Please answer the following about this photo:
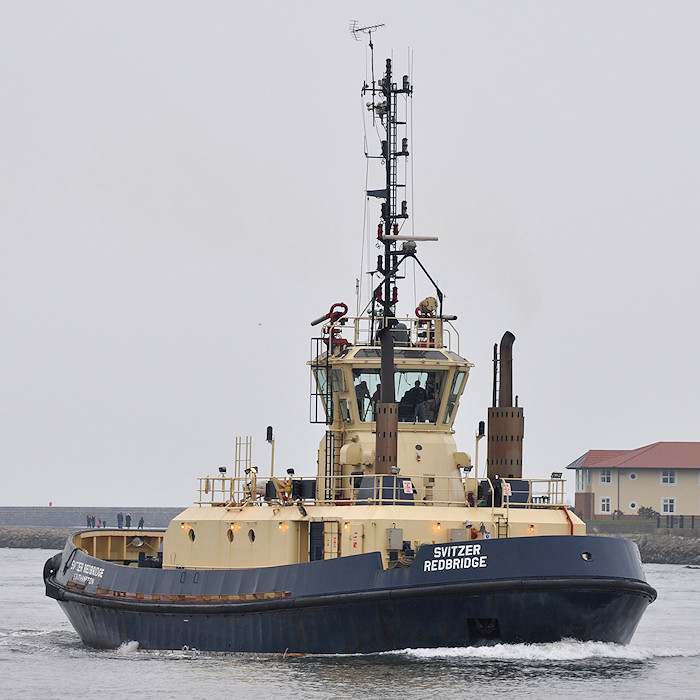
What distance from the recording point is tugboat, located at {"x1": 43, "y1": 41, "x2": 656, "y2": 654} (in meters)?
20.9

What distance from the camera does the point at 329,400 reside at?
25172 millimetres

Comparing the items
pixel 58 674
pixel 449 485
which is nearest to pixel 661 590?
pixel 449 485

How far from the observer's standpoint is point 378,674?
20406 mm

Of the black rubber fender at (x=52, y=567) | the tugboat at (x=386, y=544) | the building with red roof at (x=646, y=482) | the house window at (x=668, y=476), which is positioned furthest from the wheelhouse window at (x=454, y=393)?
the house window at (x=668, y=476)

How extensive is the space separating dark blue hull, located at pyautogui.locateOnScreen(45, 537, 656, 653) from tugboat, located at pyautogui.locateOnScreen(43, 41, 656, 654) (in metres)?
0.02

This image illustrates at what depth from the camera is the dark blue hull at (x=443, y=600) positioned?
20734mm

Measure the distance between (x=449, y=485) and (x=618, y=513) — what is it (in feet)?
205

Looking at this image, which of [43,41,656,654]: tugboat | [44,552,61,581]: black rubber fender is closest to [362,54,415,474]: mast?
[43,41,656,654]: tugboat

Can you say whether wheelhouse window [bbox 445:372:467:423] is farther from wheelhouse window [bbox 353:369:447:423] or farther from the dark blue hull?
the dark blue hull

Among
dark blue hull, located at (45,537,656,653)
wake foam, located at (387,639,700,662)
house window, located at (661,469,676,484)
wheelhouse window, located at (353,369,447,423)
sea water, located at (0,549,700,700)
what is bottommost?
sea water, located at (0,549,700,700)

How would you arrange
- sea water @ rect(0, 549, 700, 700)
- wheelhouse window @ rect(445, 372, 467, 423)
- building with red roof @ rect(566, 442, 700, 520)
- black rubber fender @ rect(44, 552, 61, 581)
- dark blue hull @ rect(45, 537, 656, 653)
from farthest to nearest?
1. building with red roof @ rect(566, 442, 700, 520)
2. black rubber fender @ rect(44, 552, 61, 581)
3. wheelhouse window @ rect(445, 372, 467, 423)
4. dark blue hull @ rect(45, 537, 656, 653)
5. sea water @ rect(0, 549, 700, 700)

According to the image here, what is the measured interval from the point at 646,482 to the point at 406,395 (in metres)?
63.7

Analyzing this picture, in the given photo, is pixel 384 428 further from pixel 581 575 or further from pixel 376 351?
pixel 581 575

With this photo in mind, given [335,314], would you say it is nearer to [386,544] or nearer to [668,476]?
[386,544]
